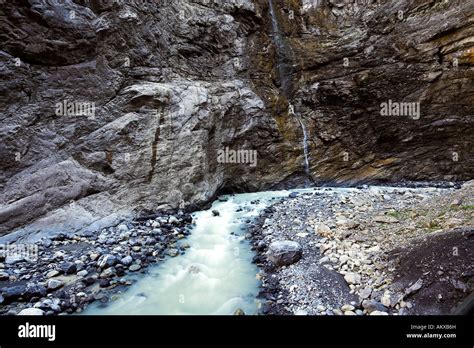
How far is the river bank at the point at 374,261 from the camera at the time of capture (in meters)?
4.25

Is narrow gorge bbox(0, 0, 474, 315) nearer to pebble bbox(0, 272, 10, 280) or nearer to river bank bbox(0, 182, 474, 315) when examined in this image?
river bank bbox(0, 182, 474, 315)

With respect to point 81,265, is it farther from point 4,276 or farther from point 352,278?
point 352,278

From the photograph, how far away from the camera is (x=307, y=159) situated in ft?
43.8

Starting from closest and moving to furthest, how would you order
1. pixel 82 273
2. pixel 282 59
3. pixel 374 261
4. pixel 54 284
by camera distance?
pixel 54 284 → pixel 374 261 → pixel 82 273 → pixel 282 59

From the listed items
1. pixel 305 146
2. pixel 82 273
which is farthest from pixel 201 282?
pixel 305 146

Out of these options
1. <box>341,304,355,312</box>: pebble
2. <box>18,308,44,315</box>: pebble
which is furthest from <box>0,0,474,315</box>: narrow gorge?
<box>18,308,44,315</box>: pebble

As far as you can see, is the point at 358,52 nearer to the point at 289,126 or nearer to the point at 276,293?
the point at 289,126

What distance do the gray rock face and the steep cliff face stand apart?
4.29 meters

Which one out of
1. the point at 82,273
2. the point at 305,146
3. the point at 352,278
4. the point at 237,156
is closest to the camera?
the point at 352,278

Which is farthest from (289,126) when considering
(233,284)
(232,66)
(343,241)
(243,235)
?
(233,284)

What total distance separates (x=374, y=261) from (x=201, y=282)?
348 cm

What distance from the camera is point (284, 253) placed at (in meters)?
6.09

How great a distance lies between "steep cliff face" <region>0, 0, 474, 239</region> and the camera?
8016 millimetres

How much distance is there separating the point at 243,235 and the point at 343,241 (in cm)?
279
